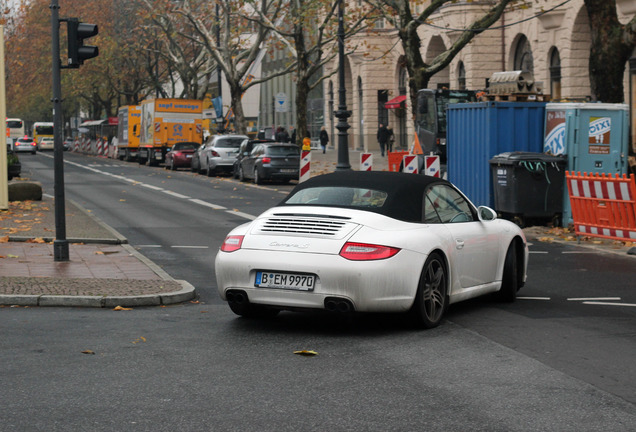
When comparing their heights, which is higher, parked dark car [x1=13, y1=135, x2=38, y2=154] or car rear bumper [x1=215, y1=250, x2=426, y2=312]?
parked dark car [x1=13, y1=135, x2=38, y2=154]

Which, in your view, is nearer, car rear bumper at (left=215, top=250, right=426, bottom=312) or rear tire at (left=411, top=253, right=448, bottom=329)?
car rear bumper at (left=215, top=250, right=426, bottom=312)

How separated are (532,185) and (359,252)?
10.8 meters

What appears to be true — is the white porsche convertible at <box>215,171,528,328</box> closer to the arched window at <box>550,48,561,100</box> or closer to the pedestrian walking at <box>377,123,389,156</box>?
the arched window at <box>550,48,561,100</box>

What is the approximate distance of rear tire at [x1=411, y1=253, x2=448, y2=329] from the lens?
8688 millimetres

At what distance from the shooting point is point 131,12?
66.3 m

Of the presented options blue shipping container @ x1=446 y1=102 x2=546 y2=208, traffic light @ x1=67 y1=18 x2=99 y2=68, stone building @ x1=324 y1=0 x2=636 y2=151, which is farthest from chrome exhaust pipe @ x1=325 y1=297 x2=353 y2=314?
stone building @ x1=324 y1=0 x2=636 y2=151

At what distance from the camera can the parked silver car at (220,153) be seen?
135 ft

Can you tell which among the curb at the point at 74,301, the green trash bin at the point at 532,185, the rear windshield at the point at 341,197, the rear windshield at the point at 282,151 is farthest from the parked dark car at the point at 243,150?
the rear windshield at the point at 341,197

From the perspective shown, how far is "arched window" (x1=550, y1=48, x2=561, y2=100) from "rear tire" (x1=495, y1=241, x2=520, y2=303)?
30881mm

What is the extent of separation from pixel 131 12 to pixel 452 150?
4777 centimetres

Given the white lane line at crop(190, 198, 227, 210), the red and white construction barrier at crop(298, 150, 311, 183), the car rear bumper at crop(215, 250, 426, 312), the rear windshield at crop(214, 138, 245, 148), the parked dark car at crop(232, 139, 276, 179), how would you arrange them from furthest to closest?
the rear windshield at crop(214, 138, 245, 148) → the parked dark car at crop(232, 139, 276, 179) → the red and white construction barrier at crop(298, 150, 311, 183) → the white lane line at crop(190, 198, 227, 210) → the car rear bumper at crop(215, 250, 426, 312)

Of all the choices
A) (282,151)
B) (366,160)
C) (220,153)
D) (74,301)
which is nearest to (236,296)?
(74,301)

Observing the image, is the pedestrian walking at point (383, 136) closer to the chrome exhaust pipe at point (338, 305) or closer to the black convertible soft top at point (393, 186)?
the black convertible soft top at point (393, 186)

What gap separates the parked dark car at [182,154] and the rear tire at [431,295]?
4030 centimetres
